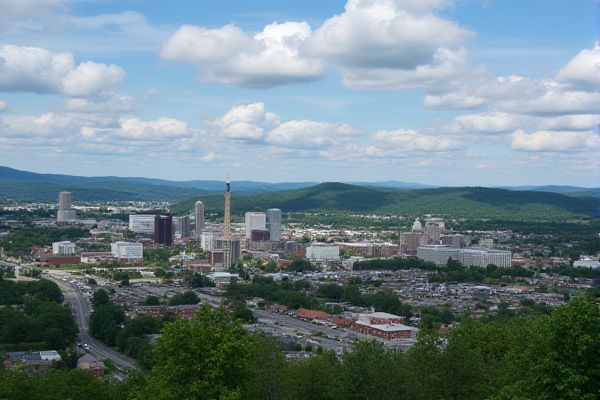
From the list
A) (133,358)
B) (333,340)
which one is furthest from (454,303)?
(133,358)

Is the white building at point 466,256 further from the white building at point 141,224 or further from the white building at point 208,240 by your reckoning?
the white building at point 141,224

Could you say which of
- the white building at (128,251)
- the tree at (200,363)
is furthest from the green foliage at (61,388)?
the white building at (128,251)

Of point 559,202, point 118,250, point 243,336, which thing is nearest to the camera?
point 243,336

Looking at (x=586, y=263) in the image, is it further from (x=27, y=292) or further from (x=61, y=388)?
(x=61, y=388)

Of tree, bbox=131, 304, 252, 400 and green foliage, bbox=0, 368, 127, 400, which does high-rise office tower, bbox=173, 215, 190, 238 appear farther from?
tree, bbox=131, 304, 252, 400

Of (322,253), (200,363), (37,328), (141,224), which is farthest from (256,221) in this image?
(200,363)

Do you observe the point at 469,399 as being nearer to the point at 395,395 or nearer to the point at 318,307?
the point at 395,395
